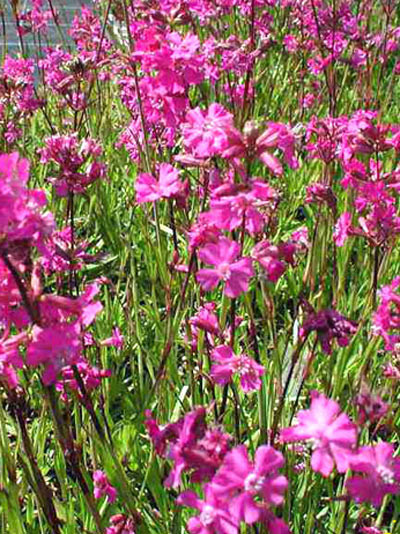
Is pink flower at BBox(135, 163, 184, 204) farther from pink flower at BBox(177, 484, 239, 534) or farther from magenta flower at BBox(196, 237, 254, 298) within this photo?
pink flower at BBox(177, 484, 239, 534)

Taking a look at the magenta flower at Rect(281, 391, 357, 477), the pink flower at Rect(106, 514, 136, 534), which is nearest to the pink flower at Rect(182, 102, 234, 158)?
the magenta flower at Rect(281, 391, 357, 477)

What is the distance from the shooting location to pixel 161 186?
4.80 feet

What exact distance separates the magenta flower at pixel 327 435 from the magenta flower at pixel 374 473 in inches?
0.8

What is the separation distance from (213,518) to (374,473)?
0.84 feet

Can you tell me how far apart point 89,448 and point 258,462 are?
983 mm

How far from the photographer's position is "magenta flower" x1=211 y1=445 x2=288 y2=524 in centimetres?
97

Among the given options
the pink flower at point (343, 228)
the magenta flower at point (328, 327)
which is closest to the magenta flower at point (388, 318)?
the magenta flower at point (328, 327)

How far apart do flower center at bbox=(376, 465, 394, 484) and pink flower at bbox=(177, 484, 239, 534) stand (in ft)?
0.75

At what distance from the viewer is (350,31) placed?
354cm

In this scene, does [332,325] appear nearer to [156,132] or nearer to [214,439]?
A: [214,439]

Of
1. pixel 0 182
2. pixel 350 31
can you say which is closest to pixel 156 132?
pixel 0 182

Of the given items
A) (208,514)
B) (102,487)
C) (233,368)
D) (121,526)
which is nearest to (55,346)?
(208,514)

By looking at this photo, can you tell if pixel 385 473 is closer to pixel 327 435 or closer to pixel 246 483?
pixel 327 435

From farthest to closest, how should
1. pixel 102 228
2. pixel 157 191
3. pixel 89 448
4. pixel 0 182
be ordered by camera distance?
pixel 102 228 → pixel 89 448 → pixel 157 191 → pixel 0 182
